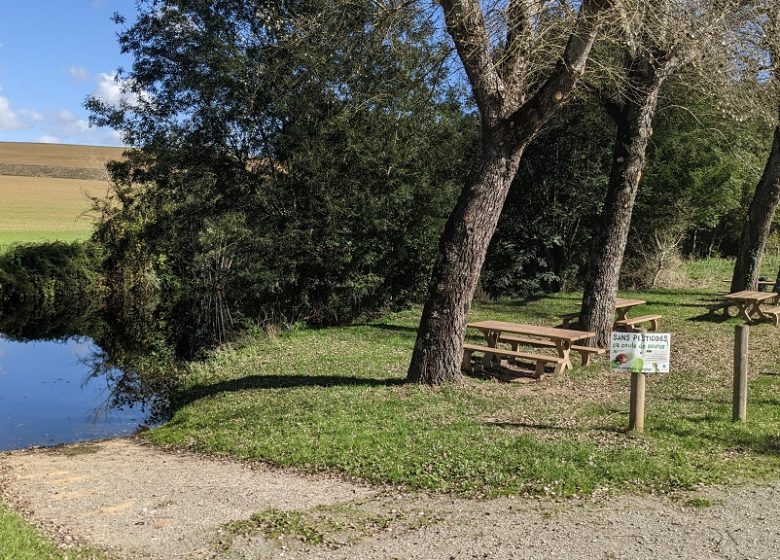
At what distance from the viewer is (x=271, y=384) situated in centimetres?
1145

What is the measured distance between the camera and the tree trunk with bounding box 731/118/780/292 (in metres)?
16.8

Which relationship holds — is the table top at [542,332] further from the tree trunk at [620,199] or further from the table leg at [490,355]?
the tree trunk at [620,199]

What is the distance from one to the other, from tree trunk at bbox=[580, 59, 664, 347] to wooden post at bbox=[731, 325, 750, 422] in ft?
14.0

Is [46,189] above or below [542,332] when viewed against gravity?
above

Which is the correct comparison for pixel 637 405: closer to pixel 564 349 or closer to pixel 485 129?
pixel 564 349

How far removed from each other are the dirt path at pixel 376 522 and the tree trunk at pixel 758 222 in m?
12.5

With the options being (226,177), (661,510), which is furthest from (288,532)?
(226,177)

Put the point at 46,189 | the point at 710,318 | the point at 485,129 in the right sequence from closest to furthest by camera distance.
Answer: the point at 485,129, the point at 710,318, the point at 46,189

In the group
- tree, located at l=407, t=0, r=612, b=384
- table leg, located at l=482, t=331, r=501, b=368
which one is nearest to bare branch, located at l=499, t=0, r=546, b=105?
tree, located at l=407, t=0, r=612, b=384

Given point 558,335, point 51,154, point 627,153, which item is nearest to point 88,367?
point 558,335

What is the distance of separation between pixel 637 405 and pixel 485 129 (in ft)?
13.2

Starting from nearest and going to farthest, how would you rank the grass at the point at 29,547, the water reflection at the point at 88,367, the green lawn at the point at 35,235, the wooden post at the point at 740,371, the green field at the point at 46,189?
the grass at the point at 29,547, the wooden post at the point at 740,371, the water reflection at the point at 88,367, the green lawn at the point at 35,235, the green field at the point at 46,189

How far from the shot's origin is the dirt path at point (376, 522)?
5.23 m

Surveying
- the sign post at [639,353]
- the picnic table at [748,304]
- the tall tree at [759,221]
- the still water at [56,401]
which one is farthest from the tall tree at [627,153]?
the still water at [56,401]
